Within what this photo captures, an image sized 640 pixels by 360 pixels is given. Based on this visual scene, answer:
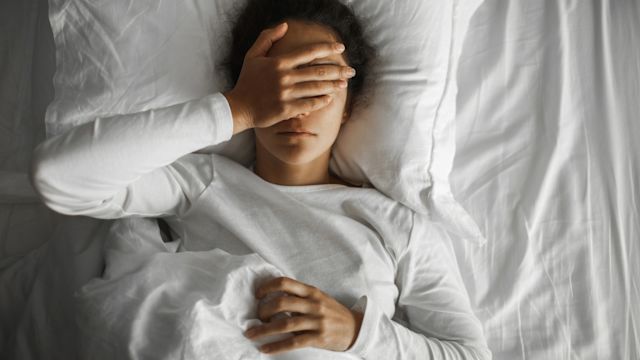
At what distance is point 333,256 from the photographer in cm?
110

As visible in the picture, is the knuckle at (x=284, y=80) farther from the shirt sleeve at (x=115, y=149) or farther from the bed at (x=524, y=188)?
the bed at (x=524, y=188)

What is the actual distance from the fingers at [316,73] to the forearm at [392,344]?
35 cm

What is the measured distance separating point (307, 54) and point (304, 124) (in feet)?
0.40

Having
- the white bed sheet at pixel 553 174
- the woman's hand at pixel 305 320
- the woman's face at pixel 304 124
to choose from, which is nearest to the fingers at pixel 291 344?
the woman's hand at pixel 305 320

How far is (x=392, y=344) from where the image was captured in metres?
1.00

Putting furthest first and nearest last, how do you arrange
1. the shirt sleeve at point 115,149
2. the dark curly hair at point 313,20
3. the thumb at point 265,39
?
1. the dark curly hair at point 313,20
2. the thumb at point 265,39
3. the shirt sleeve at point 115,149

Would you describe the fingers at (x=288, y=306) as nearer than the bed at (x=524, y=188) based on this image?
Yes

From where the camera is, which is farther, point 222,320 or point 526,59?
point 526,59

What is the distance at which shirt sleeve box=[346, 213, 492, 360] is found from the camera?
99 centimetres

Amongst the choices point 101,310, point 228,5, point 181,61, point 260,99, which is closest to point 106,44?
point 181,61

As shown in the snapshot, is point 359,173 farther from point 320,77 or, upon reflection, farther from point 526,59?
point 526,59

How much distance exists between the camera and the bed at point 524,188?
3.84 feet

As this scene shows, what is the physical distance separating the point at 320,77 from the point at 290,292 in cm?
33

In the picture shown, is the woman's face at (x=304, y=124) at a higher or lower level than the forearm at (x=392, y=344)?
higher
